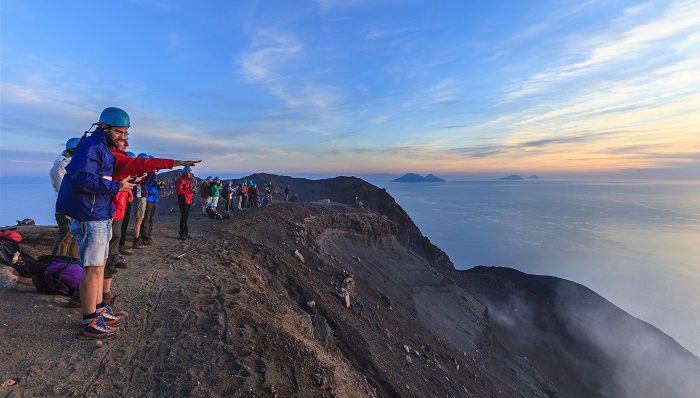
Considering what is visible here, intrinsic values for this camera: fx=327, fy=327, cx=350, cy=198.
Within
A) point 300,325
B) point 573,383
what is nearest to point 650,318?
point 573,383

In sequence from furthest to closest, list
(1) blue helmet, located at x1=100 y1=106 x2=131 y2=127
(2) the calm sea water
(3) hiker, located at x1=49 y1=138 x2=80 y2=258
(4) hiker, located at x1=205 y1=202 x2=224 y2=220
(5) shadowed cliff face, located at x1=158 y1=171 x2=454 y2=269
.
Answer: (2) the calm sea water
(5) shadowed cliff face, located at x1=158 y1=171 x2=454 y2=269
(4) hiker, located at x1=205 y1=202 x2=224 y2=220
(3) hiker, located at x1=49 y1=138 x2=80 y2=258
(1) blue helmet, located at x1=100 y1=106 x2=131 y2=127

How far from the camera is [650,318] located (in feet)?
195

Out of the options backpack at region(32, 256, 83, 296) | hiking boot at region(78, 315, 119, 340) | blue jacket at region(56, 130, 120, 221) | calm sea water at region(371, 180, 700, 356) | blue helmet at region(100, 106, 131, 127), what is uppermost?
blue helmet at region(100, 106, 131, 127)

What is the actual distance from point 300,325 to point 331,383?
1.84 meters

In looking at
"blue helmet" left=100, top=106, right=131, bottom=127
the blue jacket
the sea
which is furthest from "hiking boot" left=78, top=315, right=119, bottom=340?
the sea

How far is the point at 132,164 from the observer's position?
3799mm

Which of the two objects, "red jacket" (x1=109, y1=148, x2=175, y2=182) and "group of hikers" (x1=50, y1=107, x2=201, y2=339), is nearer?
"group of hikers" (x1=50, y1=107, x2=201, y2=339)

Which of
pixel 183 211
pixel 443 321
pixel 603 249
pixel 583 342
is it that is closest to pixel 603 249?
pixel 603 249

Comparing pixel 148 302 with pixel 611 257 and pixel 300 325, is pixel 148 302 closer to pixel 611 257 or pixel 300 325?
pixel 300 325

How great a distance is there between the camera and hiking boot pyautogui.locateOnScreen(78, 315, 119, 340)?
12.4ft

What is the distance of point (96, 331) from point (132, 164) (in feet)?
6.56

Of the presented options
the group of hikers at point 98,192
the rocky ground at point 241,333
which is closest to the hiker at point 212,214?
the rocky ground at point 241,333

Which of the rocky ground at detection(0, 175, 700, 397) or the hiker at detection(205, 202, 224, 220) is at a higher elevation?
the hiker at detection(205, 202, 224, 220)

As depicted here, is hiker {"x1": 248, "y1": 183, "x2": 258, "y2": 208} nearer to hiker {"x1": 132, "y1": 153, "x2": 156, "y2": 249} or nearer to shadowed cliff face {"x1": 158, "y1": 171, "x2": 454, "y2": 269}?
hiker {"x1": 132, "y1": 153, "x2": 156, "y2": 249}
